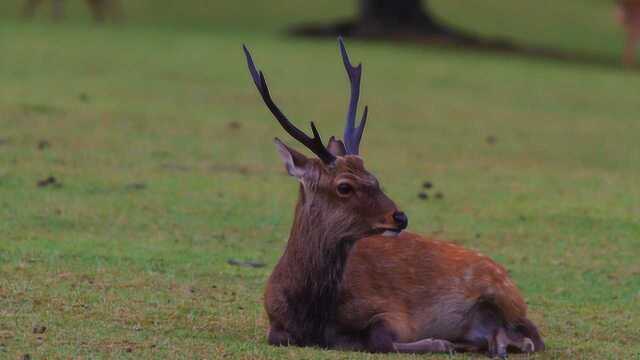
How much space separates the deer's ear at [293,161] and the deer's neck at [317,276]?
172 mm

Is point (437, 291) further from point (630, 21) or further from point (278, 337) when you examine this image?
point (630, 21)

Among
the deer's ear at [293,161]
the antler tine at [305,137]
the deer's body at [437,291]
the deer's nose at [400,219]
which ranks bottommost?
the deer's body at [437,291]

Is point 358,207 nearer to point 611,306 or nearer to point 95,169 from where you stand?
point 611,306

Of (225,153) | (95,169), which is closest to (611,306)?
(95,169)

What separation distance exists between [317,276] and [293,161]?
578 mm

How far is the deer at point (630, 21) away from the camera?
30484 mm

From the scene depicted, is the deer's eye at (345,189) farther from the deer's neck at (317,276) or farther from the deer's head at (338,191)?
the deer's neck at (317,276)

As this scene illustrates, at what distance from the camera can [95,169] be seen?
14641 millimetres

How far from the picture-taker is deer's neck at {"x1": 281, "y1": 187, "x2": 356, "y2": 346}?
7.93 meters

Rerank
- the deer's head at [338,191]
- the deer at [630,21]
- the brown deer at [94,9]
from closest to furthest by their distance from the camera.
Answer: the deer's head at [338,191] → the deer at [630,21] → the brown deer at [94,9]

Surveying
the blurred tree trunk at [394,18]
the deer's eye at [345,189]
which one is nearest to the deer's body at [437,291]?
the deer's eye at [345,189]

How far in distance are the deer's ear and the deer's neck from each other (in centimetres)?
17

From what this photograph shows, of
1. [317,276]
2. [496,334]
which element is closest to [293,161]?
[317,276]

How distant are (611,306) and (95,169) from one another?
6.19 m
